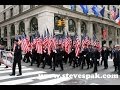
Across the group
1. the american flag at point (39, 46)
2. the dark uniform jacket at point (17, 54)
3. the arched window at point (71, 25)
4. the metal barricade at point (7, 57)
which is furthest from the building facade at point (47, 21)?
the dark uniform jacket at point (17, 54)

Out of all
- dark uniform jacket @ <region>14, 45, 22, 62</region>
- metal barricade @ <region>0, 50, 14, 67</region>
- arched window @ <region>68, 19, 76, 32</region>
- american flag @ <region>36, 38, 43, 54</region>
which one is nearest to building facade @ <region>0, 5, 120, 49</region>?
arched window @ <region>68, 19, 76, 32</region>

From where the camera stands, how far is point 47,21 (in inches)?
1074

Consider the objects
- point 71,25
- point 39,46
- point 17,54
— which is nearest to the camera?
point 17,54

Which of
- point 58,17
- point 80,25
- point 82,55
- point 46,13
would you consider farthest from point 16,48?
point 80,25


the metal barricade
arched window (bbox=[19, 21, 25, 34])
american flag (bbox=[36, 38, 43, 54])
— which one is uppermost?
arched window (bbox=[19, 21, 25, 34])

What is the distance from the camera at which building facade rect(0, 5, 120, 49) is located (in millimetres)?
27797

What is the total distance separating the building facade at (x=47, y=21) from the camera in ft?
91.2

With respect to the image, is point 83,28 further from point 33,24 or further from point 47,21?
point 47,21

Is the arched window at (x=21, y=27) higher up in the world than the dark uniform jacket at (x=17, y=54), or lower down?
higher up

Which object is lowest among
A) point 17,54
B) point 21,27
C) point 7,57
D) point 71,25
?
point 7,57

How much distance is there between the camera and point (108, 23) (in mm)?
40844

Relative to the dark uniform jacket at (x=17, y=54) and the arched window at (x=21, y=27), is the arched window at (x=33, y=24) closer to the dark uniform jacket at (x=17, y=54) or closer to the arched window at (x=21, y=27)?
the arched window at (x=21, y=27)

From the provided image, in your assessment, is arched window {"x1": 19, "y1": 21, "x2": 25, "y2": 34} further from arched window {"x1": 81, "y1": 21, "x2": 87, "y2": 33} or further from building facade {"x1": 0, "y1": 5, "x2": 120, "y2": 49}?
arched window {"x1": 81, "y1": 21, "x2": 87, "y2": 33}

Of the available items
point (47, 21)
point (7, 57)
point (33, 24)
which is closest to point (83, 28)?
point (33, 24)
